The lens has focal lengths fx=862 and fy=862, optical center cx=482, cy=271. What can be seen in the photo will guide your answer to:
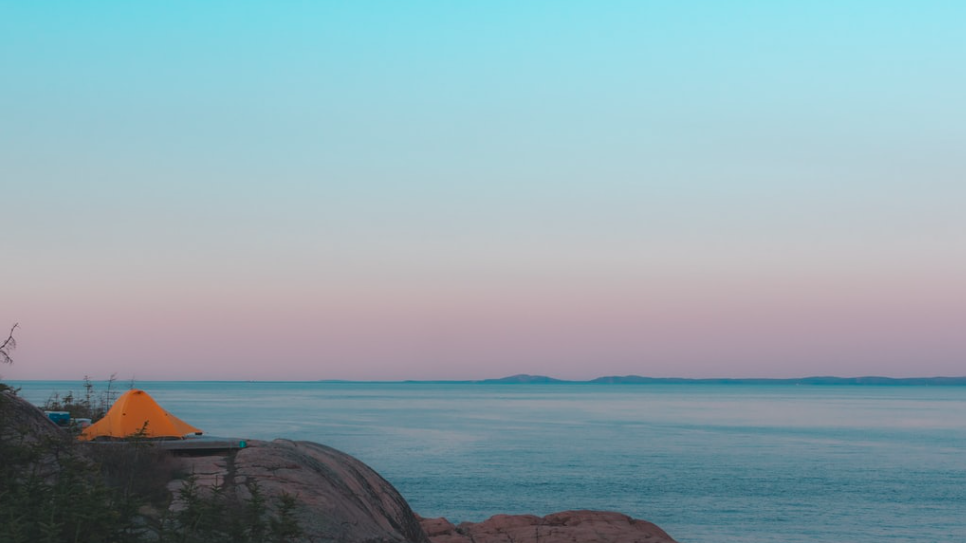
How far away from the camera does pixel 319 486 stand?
10.5 m

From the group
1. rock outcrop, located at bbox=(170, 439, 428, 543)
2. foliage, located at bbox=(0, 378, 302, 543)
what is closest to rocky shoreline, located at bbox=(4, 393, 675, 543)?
rock outcrop, located at bbox=(170, 439, 428, 543)

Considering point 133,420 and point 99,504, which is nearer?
point 99,504

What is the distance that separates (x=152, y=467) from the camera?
9.90m

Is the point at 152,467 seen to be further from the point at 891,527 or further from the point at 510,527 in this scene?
the point at 891,527

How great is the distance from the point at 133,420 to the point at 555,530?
13.7m

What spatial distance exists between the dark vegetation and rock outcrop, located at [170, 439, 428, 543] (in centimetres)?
42

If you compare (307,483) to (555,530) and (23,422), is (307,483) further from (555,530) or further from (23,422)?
(555,530)

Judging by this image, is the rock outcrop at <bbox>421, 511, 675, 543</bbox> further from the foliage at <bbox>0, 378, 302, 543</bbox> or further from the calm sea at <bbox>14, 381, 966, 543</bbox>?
the foliage at <bbox>0, 378, 302, 543</bbox>

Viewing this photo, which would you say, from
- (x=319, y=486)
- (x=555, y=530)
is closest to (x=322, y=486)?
(x=319, y=486)

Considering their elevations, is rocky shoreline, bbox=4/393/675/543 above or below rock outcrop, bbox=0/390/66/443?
below

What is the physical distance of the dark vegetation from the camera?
6.51 meters

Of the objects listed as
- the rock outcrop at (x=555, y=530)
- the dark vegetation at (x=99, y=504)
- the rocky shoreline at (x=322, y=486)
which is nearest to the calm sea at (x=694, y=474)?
the rock outcrop at (x=555, y=530)

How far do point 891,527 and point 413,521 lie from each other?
30.5 metres

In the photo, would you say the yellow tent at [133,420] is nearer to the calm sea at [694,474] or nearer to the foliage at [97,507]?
the foliage at [97,507]
